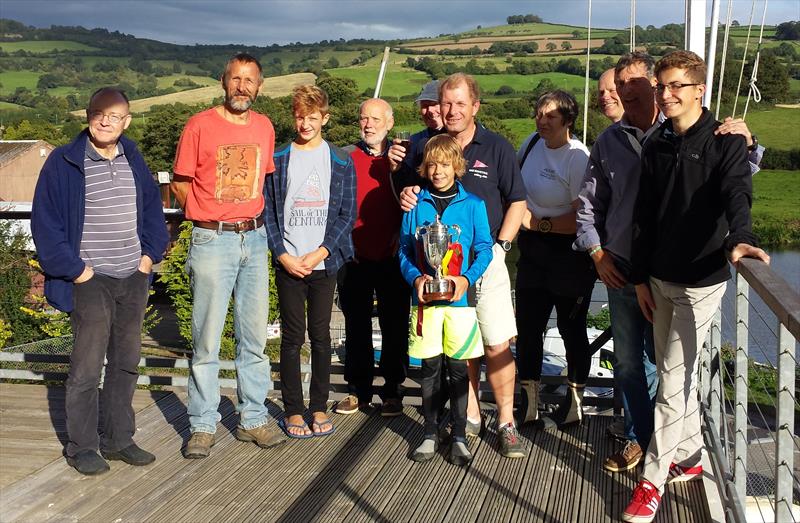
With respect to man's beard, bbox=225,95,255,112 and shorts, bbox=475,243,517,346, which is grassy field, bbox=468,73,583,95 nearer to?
shorts, bbox=475,243,517,346

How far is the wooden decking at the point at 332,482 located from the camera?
3582 millimetres

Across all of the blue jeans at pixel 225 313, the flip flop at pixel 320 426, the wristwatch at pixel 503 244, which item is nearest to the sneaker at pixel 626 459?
the wristwatch at pixel 503 244

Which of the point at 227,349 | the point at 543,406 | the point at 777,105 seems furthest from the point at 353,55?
the point at 543,406

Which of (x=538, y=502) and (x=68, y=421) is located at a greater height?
(x=68, y=421)

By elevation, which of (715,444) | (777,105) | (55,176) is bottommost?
(777,105)

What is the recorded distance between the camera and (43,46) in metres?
120

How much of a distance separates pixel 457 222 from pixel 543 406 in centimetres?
154

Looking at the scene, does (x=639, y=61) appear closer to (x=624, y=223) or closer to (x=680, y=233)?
(x=624, y=223)

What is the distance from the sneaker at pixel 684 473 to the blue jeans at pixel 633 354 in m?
0.18

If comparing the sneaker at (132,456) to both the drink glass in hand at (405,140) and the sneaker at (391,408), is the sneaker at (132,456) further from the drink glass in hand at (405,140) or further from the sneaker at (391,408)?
the drink glass in hand at (405,140)

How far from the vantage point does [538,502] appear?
3676 mm

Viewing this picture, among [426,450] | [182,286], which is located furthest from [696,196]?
[182,286]

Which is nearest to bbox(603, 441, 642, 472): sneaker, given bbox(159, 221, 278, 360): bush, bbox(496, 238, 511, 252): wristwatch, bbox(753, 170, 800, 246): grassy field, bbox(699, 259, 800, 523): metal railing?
bbox(699, 259, 800, 523): metal railing

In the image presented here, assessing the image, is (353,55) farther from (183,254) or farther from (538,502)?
(538,502)
